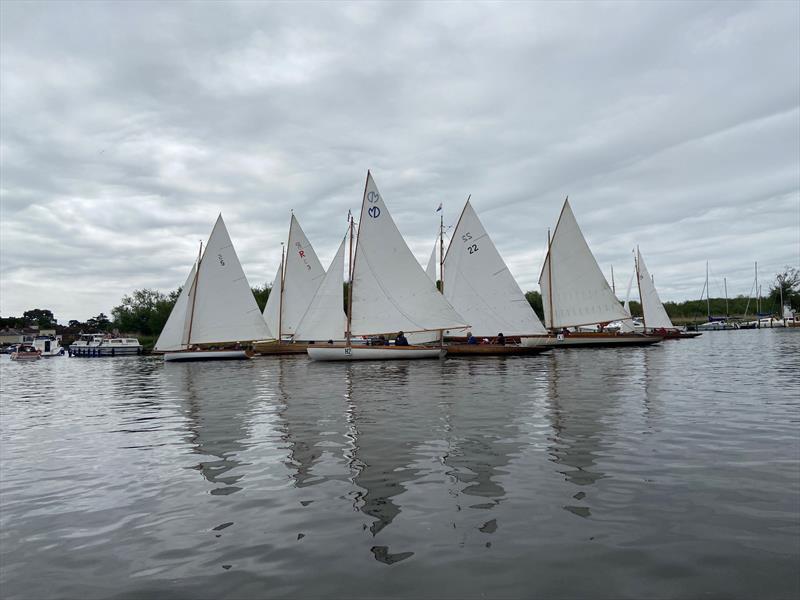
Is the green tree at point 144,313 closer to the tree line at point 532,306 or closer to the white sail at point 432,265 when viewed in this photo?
the tree line at point 532,306

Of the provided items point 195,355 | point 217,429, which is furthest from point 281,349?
point 217,429

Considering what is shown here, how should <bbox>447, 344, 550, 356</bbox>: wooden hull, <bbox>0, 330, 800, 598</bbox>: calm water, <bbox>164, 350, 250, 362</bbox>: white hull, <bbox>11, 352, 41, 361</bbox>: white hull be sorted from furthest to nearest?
<bbox>11, 352, 41, 361</bbox>: white hull
<bbox>164, 350, 250, 362</bbox>: white hull
<bbox>447, 344, 550, 356</bbox>: wooden hull
<bbox>0, 330, 800, 598</bbox>: calm water

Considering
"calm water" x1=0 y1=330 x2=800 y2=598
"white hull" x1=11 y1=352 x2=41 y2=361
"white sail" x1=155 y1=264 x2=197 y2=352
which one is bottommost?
"calm water" x1=0 y1=330 x2=800 y2=598

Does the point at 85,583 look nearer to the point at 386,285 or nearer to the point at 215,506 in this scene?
the point at 215,506

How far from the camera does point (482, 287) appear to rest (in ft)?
164

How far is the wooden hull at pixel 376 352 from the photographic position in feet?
147

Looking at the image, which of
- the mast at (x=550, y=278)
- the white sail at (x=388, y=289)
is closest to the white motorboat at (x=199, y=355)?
the white sail at (x=388, y=289)

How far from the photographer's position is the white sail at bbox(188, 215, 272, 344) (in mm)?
53312

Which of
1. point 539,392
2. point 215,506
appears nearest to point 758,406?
point 539,392

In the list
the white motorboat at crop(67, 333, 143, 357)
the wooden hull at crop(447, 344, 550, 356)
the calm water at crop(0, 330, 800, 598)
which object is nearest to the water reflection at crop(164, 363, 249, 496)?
the calm water at crop(0, 330, 800, 598)

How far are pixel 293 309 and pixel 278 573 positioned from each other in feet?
199

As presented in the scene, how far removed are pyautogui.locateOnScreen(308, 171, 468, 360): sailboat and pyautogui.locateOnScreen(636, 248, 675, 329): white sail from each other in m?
46.4

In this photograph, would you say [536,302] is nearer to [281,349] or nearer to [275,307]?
[275,307]

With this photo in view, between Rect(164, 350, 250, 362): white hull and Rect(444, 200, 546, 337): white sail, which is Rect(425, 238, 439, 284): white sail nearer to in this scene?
Rect(444, 200, 546, 337): white sail
